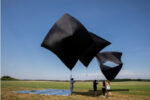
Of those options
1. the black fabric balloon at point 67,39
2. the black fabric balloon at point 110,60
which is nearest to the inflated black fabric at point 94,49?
the black fabric balloon at point 110,60

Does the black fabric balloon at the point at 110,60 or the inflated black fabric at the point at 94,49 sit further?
the black fabric balloon at the point at 110,60

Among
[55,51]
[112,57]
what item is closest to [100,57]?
[112,57]

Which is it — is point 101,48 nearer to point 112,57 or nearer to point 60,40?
point 112,57

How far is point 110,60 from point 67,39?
Answer: 1003 centimetres

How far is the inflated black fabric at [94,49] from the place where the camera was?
20094 millimetres

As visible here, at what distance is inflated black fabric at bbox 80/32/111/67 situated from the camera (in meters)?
20.1

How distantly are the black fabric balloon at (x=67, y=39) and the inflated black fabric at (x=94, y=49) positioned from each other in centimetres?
363

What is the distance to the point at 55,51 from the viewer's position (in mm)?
16281

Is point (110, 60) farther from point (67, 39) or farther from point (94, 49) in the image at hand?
point (67, 39)

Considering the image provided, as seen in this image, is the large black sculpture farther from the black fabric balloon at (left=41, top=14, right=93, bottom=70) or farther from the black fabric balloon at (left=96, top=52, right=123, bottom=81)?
the black fabric balloon at (left=96, top=52, right=123, bottom=81)

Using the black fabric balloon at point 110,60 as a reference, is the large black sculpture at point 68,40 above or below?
above

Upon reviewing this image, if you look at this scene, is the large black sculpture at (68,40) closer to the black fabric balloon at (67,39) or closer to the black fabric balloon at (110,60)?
the black fabric balloon at (67,39)

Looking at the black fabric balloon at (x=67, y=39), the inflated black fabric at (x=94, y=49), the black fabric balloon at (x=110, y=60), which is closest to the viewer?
the black fabric balloon at (x=67, y=39)

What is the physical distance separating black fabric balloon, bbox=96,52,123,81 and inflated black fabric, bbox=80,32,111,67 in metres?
2.44
